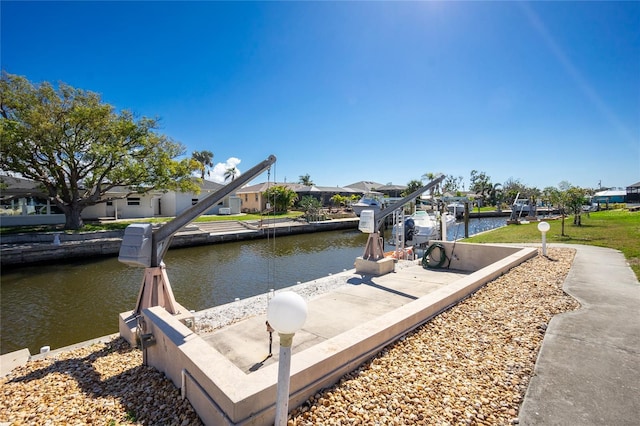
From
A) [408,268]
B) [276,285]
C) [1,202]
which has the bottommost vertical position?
[276,285]

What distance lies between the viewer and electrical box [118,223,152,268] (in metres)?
4.51

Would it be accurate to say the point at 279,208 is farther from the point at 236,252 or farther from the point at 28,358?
the point at 28,358

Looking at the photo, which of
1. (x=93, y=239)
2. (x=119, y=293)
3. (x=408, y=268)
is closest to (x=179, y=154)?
(x=93, y=239)

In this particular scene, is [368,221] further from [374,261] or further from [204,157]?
[204,157]

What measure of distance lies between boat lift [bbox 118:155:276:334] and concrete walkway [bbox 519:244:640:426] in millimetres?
4269

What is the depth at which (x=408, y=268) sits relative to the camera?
9.71m

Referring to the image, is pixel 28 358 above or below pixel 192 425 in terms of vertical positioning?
below

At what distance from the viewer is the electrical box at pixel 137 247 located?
451cm

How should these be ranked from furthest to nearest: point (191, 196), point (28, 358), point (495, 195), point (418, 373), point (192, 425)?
1. point (495, 195)
2. point (191, 196)
3. point (28, 358)
4. point (418, 373)
5. point (192, 425)

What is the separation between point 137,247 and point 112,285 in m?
8.17

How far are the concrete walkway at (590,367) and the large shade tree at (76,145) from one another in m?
21.7

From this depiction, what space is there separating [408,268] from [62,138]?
1987cm

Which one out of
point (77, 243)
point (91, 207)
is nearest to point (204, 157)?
point (91, 207)

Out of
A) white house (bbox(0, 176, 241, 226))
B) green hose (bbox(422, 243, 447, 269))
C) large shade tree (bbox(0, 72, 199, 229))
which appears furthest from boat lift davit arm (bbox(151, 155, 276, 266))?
white house (bbox(0, 176, 241, 226))
